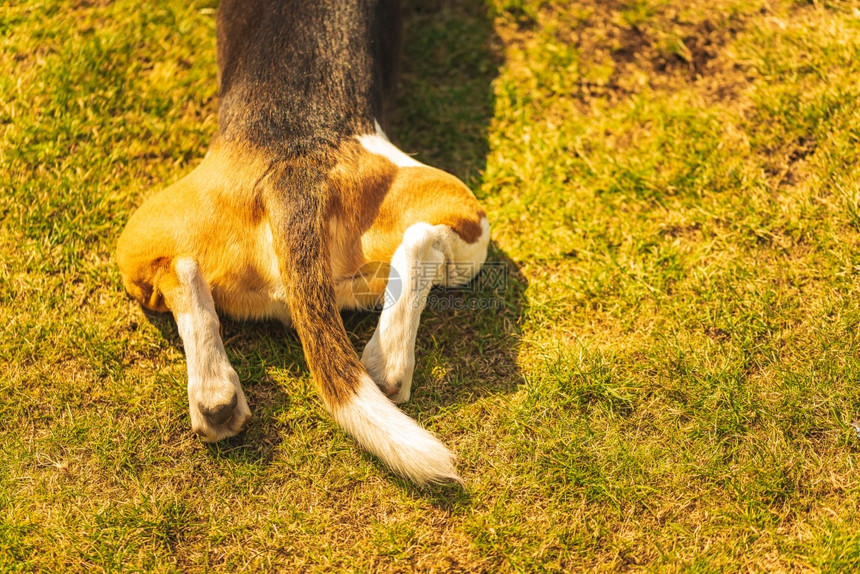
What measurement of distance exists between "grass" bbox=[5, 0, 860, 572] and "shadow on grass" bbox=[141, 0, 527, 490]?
0.02m

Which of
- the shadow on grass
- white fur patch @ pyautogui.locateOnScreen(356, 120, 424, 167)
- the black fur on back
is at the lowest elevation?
the shadow on grass

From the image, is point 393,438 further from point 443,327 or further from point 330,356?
point 443,327

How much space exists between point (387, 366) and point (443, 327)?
51 cm

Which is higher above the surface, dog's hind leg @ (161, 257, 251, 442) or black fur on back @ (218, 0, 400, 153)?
black fur on back @ (218, 0, 400, 153)

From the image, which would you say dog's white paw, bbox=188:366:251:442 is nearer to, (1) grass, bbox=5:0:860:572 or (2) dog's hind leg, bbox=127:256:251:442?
(2) dog's hind leg, bbox=127:256:251:442

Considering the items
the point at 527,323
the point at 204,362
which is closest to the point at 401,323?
the point at 527,323

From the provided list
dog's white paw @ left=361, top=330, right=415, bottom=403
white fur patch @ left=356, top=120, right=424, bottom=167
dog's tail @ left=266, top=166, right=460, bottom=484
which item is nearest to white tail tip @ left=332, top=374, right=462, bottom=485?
dog's tail @ left=266, top=166, right=460, bottom=484

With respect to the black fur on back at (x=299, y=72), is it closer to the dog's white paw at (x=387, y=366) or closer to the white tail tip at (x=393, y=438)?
the dog's white paw at (x=387, y=366)

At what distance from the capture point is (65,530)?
2.84 metres

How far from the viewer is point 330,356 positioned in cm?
288

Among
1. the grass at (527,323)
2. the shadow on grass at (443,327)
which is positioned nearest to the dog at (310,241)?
the shadow on grass at (443,327)

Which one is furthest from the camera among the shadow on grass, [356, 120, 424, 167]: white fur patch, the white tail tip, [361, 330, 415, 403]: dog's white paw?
[356, 120, 424, 167]: white fur patch

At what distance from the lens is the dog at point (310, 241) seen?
9.50ft

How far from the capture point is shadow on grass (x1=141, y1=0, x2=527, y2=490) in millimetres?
3195
